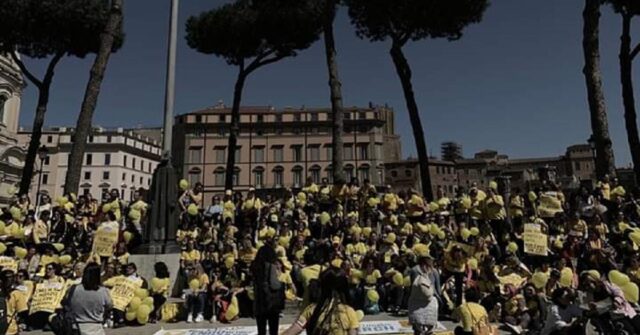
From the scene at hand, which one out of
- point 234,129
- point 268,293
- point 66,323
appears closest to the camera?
point 66,323

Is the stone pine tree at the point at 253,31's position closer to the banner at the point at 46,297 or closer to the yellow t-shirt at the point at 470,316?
the banner at the point at 46,297

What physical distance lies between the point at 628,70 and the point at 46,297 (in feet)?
69.7

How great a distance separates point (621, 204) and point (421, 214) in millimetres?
5131

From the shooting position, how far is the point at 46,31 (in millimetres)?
19984

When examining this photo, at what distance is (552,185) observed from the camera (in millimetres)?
11406

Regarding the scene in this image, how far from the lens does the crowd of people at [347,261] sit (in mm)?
5551

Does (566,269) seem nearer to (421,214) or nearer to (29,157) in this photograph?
(421,214)

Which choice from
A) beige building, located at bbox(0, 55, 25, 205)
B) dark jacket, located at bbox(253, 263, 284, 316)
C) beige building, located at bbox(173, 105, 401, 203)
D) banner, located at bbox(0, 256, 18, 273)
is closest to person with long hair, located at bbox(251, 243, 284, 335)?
dark jacket, located at bbox(253, 263, 284, 316)

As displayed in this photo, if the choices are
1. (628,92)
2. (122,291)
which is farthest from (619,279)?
(628,92)

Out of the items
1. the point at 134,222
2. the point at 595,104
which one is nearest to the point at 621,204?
the point at 595,104

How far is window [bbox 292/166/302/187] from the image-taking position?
6231cm

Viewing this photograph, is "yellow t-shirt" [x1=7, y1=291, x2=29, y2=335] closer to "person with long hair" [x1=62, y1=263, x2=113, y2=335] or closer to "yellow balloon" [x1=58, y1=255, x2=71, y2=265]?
"yellow balloon" [x1=58, y1=255, x2=71, y2=265]

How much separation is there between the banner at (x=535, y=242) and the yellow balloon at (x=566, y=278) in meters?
0.90

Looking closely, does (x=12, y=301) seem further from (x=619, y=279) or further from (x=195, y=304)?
(x=619, y=279)
